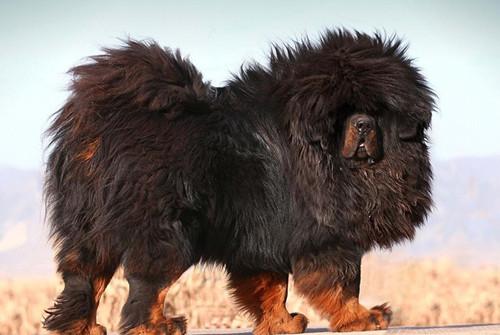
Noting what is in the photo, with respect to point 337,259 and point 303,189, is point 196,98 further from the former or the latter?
point 337,259

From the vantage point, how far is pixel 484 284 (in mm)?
10852

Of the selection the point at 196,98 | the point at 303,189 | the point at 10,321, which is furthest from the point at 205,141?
the point at 10,321

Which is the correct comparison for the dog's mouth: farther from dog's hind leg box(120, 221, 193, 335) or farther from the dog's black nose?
dog's hind leg box(120, 221, 193, 335)

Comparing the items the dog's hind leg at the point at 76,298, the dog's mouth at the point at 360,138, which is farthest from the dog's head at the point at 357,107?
the dog's hind leg at the point at 76,298

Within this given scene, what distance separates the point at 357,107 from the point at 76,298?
7.24 feet

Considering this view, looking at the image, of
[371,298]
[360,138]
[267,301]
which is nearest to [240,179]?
[360,138]

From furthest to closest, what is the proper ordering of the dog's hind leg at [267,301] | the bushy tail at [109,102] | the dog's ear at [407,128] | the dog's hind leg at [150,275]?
1. the dog's hind leg at [267,301]
2. the dog's ear at [407,128]
3. the bushy tail at [109,102]
4. the dog's hind leg at [150,275]

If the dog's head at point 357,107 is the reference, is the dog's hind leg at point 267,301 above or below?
below

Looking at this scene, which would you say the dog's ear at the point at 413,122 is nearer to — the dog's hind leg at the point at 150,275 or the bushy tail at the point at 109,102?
the bushy tail at the point at 109,102

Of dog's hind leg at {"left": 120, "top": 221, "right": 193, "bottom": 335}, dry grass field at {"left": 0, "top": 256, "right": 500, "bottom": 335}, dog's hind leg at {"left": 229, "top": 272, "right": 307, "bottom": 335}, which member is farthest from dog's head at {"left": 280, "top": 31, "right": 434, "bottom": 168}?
dry grass field at {"left": 0, "top": 256, "right": 500, "bottom": 335}

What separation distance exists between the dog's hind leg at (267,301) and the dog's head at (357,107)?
3.25 ft

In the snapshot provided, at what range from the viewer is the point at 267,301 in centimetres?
648

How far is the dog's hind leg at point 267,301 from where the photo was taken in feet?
21.1

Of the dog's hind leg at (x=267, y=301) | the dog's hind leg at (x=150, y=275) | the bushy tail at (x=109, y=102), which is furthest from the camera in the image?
the dog's hind leg at (x=267, y=301)
